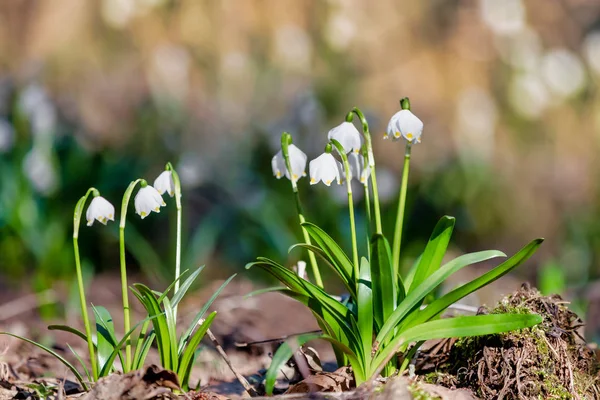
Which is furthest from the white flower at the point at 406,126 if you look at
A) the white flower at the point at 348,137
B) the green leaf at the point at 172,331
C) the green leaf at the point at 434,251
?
the green leaf at the point at 172,331

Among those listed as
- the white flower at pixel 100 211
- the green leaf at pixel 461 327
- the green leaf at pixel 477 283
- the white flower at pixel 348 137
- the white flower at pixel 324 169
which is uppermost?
the white flower at pixel 348 137

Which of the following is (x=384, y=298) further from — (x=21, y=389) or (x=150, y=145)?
(x=150, y=145)

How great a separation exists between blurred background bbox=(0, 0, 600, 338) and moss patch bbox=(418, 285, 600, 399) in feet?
6.70

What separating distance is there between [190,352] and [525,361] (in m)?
0.96

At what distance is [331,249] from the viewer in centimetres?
211

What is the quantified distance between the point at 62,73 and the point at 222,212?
3885 millimetres

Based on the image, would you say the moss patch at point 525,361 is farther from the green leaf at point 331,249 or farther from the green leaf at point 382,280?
the green leaf at point 331,249

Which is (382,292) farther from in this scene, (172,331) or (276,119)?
(276,119)

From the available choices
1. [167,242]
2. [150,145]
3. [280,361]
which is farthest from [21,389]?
[150,145]

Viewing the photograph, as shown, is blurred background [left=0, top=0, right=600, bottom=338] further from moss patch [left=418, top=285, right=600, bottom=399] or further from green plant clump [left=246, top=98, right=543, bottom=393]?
green plant clump [left=246, top=98, right=543, bottom=393]

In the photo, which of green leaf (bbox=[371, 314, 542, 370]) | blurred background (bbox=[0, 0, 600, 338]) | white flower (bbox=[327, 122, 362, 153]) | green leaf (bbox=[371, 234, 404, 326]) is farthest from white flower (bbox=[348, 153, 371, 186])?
blurred background (bbox=[0, 0, 600, 338])

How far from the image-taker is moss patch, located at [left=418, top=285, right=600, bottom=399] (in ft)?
6.47

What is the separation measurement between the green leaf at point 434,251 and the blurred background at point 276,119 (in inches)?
89.3

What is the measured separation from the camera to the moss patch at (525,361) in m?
1.97
